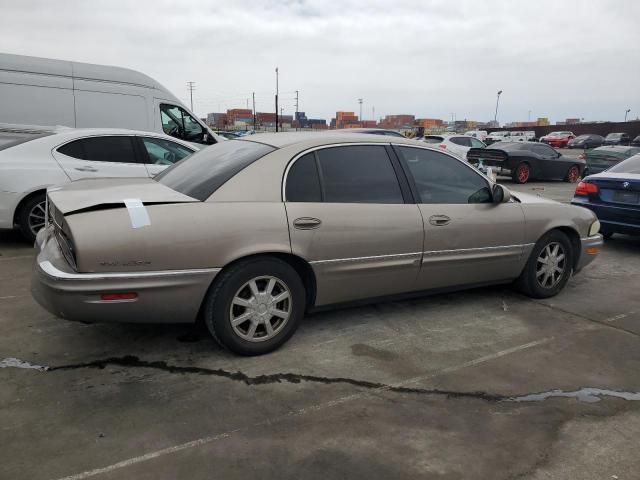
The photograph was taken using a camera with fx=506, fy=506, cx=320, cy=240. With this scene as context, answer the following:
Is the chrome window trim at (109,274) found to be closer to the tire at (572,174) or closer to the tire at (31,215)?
the tire at (31,215)

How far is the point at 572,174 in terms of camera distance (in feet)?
55.8

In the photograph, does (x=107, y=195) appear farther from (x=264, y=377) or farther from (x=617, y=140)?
(x=617, y=140)

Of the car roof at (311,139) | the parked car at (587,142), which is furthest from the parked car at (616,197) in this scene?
the parked car at (587,142)

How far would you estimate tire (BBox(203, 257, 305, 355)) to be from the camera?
3.23 meters

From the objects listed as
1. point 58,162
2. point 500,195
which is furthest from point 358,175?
point 58,162

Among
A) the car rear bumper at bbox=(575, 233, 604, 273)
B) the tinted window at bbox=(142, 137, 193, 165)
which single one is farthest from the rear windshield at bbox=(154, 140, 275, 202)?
the car rear bumper at bbox=(575, 233, 604, 273)

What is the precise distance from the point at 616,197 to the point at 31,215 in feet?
24.7

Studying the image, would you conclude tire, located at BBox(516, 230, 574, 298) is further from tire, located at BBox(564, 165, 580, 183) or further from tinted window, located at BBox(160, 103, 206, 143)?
tire, located at BBox(564, 165, 580, 183)

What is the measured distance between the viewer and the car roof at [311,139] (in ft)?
12.2

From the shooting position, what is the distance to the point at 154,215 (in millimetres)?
3049

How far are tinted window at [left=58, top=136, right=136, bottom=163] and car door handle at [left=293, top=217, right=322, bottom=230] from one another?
13.5ft

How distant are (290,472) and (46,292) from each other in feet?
5.89

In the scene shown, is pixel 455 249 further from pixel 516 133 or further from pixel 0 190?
pixel 516 133

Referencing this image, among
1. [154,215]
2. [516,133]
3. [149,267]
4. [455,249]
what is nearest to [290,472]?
[149,267]
